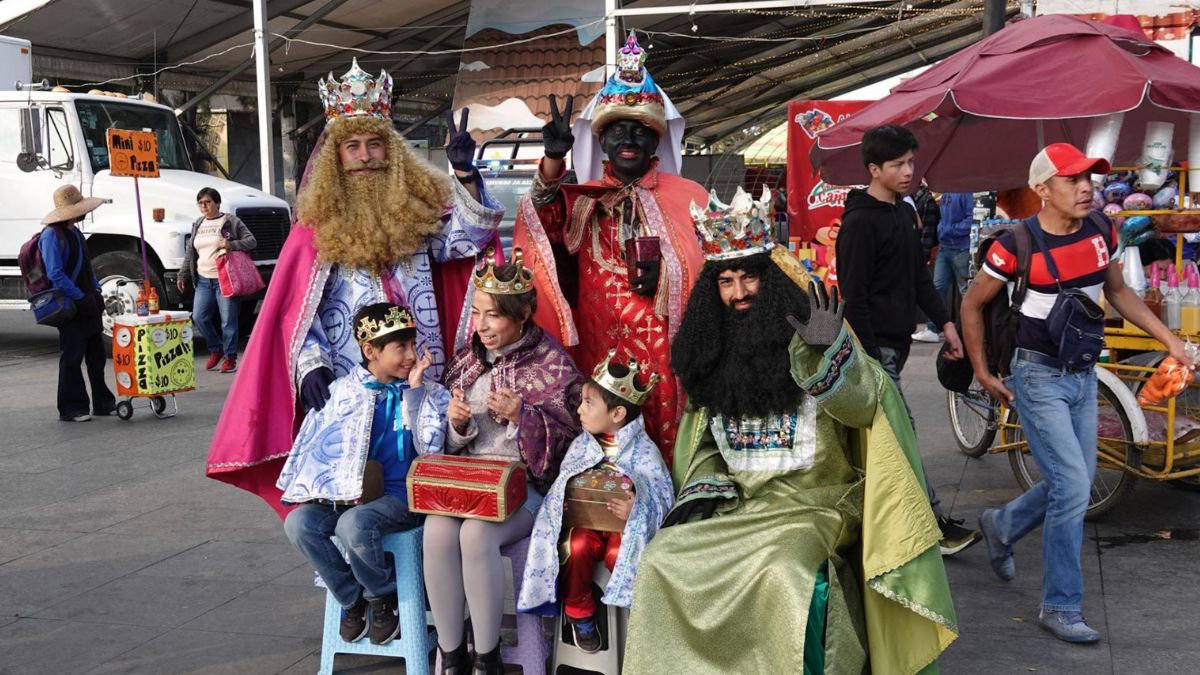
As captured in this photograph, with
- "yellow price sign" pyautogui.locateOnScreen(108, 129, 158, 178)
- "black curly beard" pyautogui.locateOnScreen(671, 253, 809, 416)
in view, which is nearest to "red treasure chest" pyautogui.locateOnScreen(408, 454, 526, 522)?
"black curly beard" pyautogui.locateOnScreen(671, 253, 809, 416)

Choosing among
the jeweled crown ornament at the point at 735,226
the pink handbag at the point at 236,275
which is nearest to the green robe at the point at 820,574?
the jeweled crown ornament at the point at 735,226

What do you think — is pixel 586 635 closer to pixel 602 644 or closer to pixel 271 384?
pixel 602 644

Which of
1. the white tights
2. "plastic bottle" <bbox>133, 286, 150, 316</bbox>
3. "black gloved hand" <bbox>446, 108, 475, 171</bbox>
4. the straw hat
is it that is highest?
"black gloved hand" <bbox>446, 108, 475, 171</bbox>

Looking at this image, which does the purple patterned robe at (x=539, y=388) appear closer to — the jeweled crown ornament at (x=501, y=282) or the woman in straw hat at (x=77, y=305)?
the jeweled crown ornament at (x=501, y=282)

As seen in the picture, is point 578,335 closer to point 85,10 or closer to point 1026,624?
point 1026,624

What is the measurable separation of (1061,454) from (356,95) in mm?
2732

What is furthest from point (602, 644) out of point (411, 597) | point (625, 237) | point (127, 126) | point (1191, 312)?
point (127, 126)

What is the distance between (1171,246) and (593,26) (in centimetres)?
1320

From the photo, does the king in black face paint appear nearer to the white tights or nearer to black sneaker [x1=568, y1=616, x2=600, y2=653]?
the white tights

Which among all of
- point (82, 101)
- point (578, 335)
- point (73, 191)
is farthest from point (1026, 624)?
point (82, 101)

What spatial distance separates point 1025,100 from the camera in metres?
5.67

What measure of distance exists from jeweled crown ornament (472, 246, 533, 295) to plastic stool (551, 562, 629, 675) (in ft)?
2.94

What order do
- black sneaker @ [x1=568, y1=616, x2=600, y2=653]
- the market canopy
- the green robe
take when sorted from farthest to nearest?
the market canopy < black sneaker @ [x1=568, y1=616, x2=600, y2=653] < the green robe

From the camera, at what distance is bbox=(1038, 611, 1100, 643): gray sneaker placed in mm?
4191
